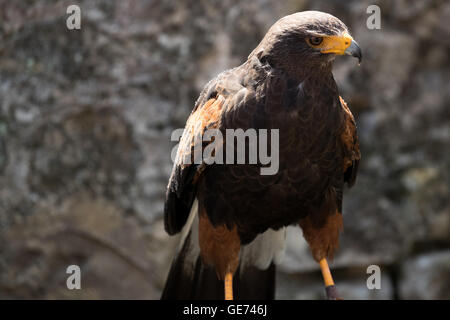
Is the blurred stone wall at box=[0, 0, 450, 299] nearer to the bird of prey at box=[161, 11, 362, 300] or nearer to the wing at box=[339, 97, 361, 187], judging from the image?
the bird of prey at box=[161, 11, 362, 300]

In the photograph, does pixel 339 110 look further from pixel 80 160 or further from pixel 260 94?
pixel 80 160

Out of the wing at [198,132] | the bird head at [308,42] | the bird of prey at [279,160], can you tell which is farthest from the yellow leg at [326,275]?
the bird head at [308,42]

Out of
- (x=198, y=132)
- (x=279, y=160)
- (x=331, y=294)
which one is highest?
(x=198, y=132)

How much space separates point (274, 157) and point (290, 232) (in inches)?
74.7

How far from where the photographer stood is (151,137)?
3.89 m

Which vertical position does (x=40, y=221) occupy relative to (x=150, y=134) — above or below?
below

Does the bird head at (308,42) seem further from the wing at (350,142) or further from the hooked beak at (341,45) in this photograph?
the wing at (350,142)

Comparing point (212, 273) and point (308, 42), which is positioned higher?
point (308, 42)

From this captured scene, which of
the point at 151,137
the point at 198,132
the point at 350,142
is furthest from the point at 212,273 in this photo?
the point at 151,137

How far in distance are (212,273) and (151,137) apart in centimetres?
136

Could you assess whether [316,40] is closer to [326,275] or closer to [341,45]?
[341,45]

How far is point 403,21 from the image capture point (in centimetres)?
396

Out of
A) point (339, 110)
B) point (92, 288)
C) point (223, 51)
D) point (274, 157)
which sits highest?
point (223, 51)

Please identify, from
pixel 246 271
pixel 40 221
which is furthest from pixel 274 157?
pixel 40 221
